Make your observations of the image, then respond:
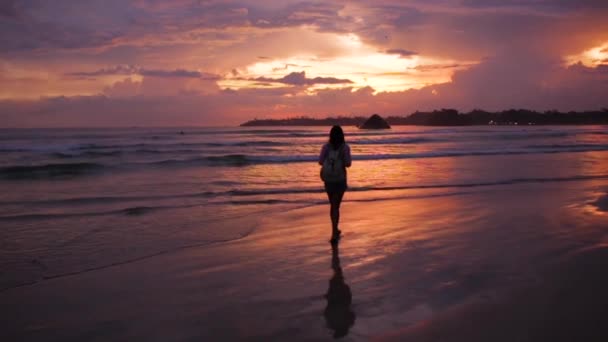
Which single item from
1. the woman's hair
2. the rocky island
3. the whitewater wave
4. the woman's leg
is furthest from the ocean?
the rocky island

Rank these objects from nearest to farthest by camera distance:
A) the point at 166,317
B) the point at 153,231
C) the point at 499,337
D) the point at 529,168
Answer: the point at 499,337 < the point at 166,317 < the point at 153,231 < the point at 529,168

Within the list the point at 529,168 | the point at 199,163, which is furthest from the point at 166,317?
the point at 199,163

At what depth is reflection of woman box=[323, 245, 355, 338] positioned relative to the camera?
3.90 metres

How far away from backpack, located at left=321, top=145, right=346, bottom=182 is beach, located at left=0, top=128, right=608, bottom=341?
1026mm

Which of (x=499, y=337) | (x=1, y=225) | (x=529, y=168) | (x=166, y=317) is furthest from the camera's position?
(x=529, y=168)

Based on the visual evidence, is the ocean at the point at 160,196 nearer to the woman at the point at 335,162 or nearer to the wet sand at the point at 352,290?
the wet sand at the point at 352,290

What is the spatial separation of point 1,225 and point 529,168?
725 inches

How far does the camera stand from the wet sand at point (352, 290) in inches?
151

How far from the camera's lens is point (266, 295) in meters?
4.72

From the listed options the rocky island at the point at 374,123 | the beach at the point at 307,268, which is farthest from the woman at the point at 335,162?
the rocky island at the point at 374,123

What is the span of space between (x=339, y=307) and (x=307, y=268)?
1372 mm

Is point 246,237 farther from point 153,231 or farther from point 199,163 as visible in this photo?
point 199,163

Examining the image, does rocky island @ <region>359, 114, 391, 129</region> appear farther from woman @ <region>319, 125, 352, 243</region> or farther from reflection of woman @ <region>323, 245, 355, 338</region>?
reflection of woman @ <region>323, 245, 355, 338</region>

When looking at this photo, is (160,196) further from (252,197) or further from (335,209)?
(335,209)
